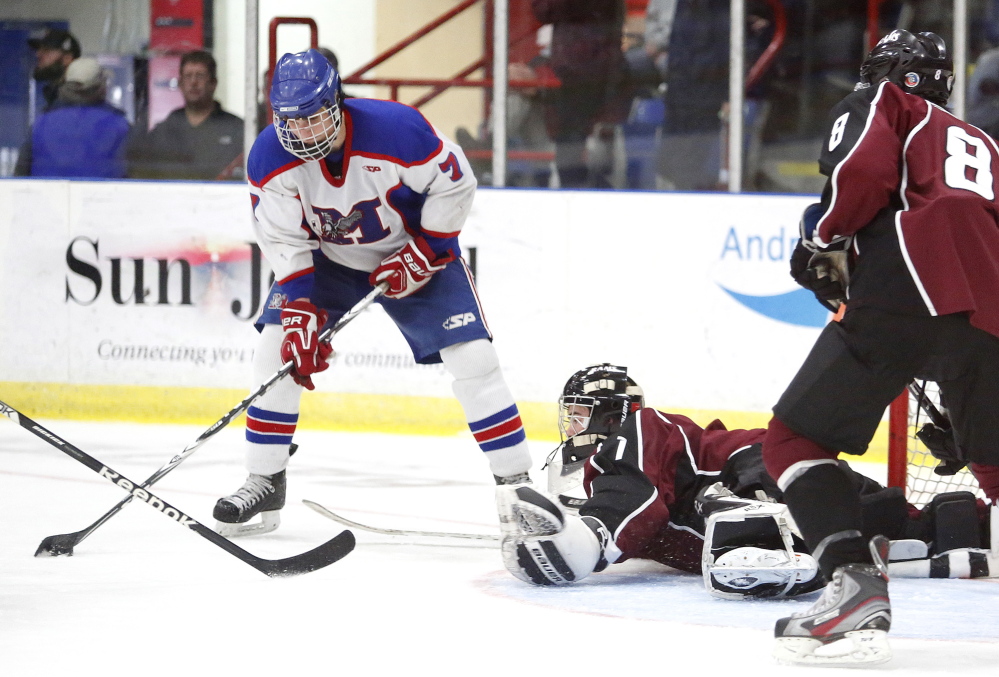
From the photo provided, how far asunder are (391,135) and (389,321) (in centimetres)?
206

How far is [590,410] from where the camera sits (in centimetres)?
272

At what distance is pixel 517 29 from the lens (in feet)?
17.0

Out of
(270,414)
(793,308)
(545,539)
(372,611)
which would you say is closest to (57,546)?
(270,414)

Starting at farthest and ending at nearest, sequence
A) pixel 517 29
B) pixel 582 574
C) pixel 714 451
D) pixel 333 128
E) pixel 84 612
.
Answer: pixel 517 29 → pixel 333 128 → pixel 714 451 → pixel 582 574 → pixel 84 612

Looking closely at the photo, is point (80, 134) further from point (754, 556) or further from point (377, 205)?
point (754, 556)

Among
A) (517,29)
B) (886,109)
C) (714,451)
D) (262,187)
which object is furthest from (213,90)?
(886,109)

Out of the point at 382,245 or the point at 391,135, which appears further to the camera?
the point at 382,245

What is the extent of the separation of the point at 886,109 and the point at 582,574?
983 millimetres

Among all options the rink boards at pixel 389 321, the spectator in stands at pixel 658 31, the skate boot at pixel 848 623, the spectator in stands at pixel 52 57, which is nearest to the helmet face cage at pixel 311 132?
the skate boot at pixel 848 623

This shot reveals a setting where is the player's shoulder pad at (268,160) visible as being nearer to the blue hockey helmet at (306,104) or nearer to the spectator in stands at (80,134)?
the blue hockey helmet at (306,104)

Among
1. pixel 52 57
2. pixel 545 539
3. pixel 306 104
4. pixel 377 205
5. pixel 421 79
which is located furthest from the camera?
pixel 52 57

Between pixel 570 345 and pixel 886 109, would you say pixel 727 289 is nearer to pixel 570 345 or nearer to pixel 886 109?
pixel 570 345

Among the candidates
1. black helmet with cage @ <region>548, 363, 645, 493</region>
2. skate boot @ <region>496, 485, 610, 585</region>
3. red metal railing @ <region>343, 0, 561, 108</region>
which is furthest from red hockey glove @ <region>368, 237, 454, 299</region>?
red metal railing @ <region>343, 0, 561, 108</region>

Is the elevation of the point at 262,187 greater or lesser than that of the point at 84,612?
greater
